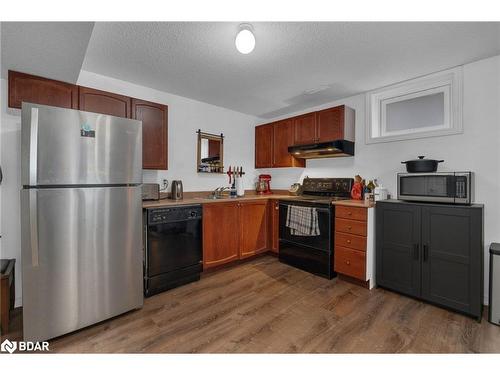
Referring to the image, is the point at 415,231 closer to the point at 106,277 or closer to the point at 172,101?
the point at 106,277

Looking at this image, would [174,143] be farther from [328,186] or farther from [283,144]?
[328,186]

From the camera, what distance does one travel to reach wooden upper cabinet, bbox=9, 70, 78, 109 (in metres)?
1.91

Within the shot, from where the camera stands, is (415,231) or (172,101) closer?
(415,231)

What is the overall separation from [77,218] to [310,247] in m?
2.47

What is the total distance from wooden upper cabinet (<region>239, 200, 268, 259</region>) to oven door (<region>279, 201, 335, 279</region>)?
0.26 m

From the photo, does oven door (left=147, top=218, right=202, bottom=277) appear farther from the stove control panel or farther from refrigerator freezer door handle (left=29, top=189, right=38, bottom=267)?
the stove control panel

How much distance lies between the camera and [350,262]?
2627 mm

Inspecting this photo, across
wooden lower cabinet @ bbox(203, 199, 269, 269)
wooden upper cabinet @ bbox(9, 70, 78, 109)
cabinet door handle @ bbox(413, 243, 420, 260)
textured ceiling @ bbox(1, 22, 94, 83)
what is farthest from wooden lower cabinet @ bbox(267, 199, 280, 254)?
textured ceiling @ bbox(1, 22, 94, 83)

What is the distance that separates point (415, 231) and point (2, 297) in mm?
3583

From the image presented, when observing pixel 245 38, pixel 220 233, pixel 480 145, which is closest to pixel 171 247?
pixel 220 233

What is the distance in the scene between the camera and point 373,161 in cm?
301

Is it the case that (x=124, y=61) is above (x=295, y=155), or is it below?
above
